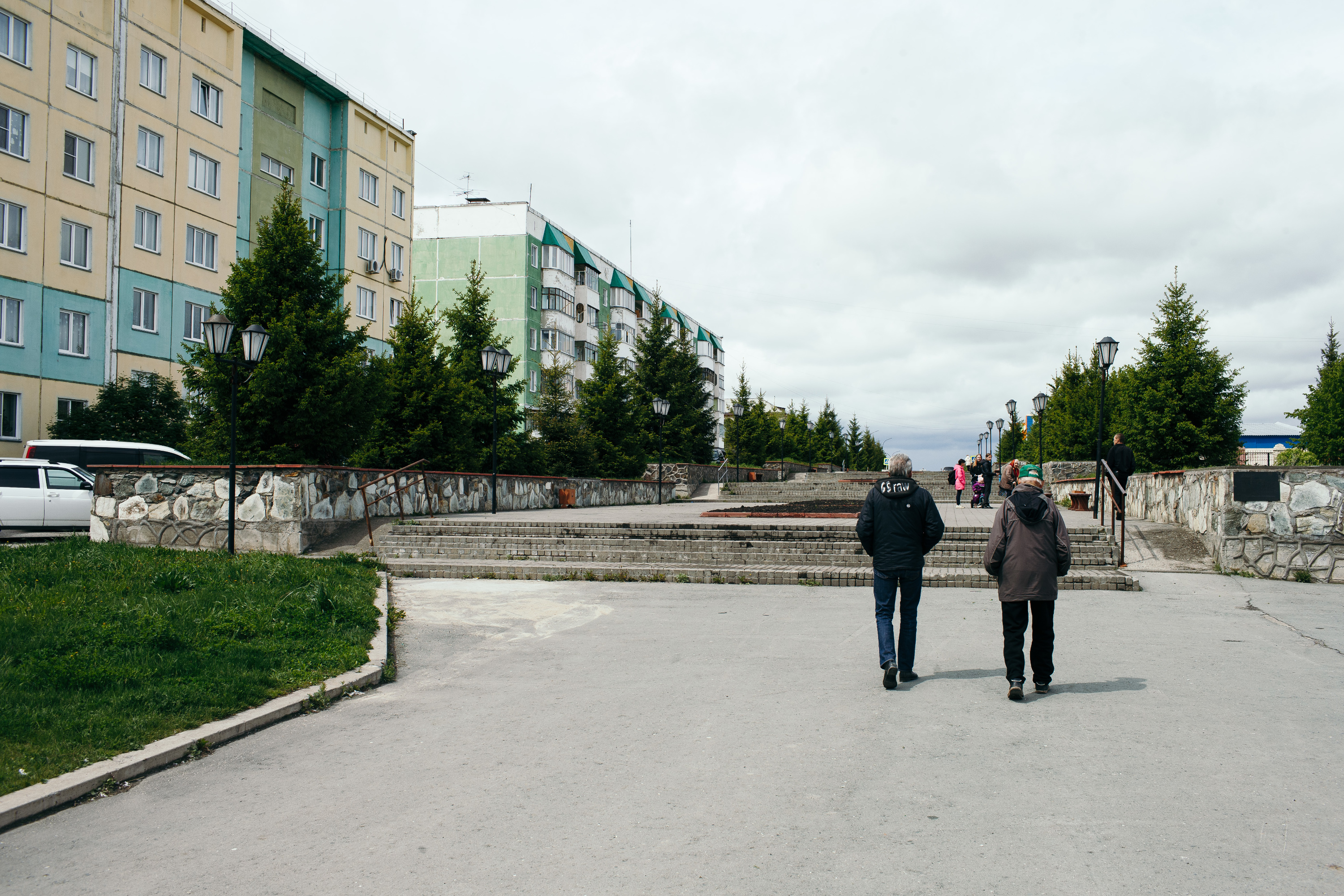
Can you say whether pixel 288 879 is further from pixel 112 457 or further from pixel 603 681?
pixel 112 457

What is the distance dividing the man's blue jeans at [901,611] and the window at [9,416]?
3068 cm

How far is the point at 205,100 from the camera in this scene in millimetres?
36656

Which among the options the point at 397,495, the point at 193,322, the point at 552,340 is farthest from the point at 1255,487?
the point at 552,340

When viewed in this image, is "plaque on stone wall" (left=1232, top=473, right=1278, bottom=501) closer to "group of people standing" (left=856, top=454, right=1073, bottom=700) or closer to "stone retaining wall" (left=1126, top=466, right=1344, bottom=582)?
"stone retaining wall" (left=1126, top=466, right=1344, bottom=582)

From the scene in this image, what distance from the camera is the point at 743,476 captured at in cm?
4862

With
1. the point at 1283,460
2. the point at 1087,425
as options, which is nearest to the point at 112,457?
the point at 1087,425

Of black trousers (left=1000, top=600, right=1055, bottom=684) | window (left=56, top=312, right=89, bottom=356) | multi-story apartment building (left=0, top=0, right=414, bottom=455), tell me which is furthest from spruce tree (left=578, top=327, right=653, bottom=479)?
black trousers (left=1000, top=600, right=1055, bottom=684)

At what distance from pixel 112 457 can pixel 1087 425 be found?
125ft

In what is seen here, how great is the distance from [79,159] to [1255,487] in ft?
115

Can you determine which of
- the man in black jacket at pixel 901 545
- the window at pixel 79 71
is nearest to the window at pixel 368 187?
the window at pixel 79 71

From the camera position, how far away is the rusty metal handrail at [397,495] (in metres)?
17.1

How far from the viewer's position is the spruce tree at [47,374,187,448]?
2839 cm

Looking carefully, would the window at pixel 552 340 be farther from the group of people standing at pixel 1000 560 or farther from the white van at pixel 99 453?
the group of people standing at pixel 1000 560

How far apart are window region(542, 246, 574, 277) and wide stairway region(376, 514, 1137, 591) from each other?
41.2 meters
